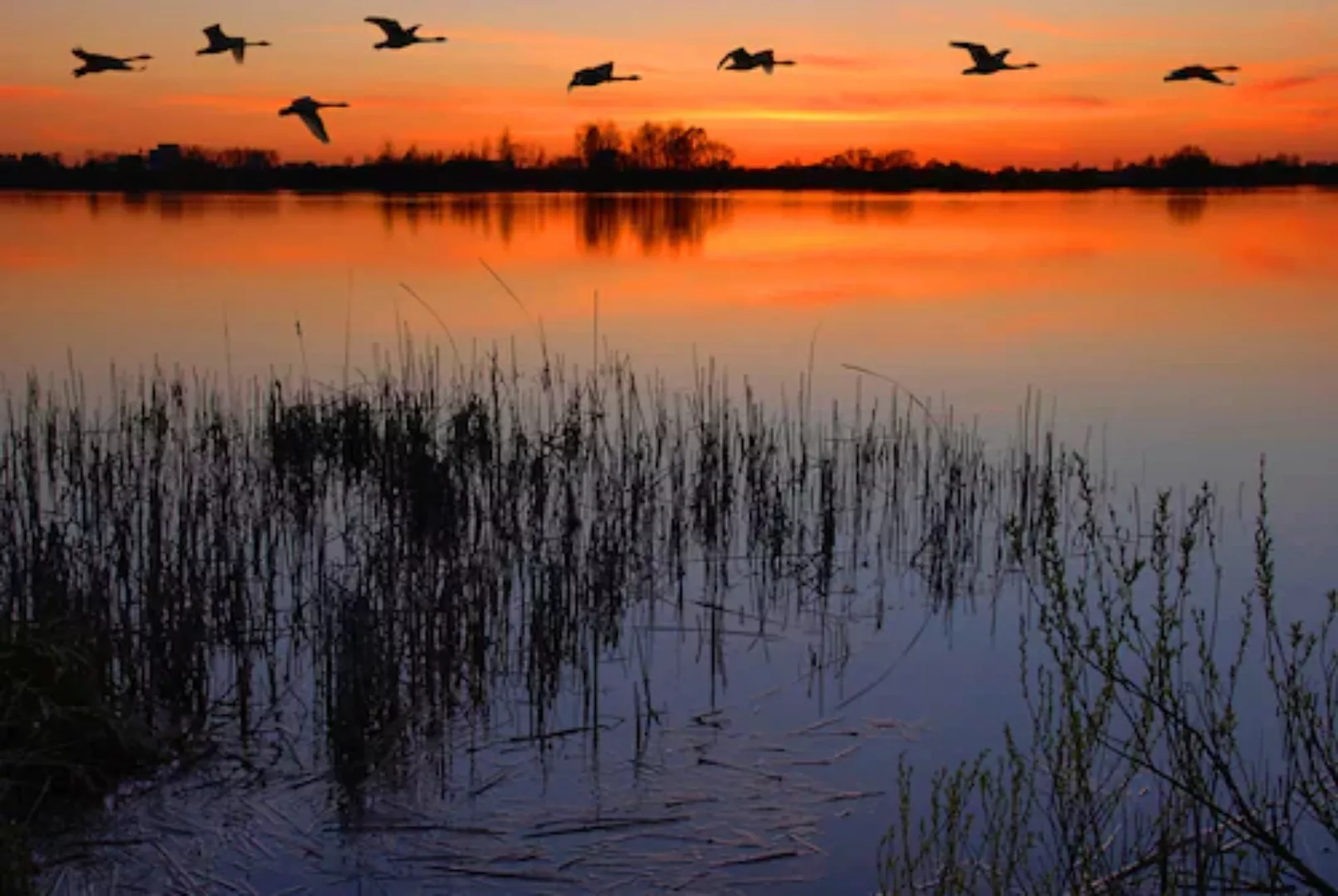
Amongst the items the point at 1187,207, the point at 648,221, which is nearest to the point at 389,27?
the point at 648,221

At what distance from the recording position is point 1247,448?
10.7 meters

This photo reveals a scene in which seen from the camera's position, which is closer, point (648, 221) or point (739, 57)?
point (739, 57)

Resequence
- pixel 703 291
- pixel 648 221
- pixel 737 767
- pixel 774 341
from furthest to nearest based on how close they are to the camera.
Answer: pixel 648 221
pixel 703 291
pixel 774 341
pixel 737 767

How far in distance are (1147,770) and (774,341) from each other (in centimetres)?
1231

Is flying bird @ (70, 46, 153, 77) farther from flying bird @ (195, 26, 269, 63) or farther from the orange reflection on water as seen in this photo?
the orange reflection on water

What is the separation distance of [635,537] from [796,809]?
2932mm

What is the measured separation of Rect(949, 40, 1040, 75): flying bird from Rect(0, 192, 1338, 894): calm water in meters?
2.50

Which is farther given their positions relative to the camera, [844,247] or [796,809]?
[844,247]

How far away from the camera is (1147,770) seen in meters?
4.58

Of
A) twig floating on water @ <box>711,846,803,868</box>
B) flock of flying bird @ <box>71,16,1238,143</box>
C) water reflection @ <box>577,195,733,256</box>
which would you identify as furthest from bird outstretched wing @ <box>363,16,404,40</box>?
water reflection @ <box>577,195,733,256</box>

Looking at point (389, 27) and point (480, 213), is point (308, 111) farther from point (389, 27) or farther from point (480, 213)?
point (480, 213)

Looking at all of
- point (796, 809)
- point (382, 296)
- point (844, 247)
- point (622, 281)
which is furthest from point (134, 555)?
point (844, 247)

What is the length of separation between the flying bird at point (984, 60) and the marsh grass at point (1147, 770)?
2303mm

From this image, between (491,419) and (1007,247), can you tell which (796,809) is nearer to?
(491,419)
